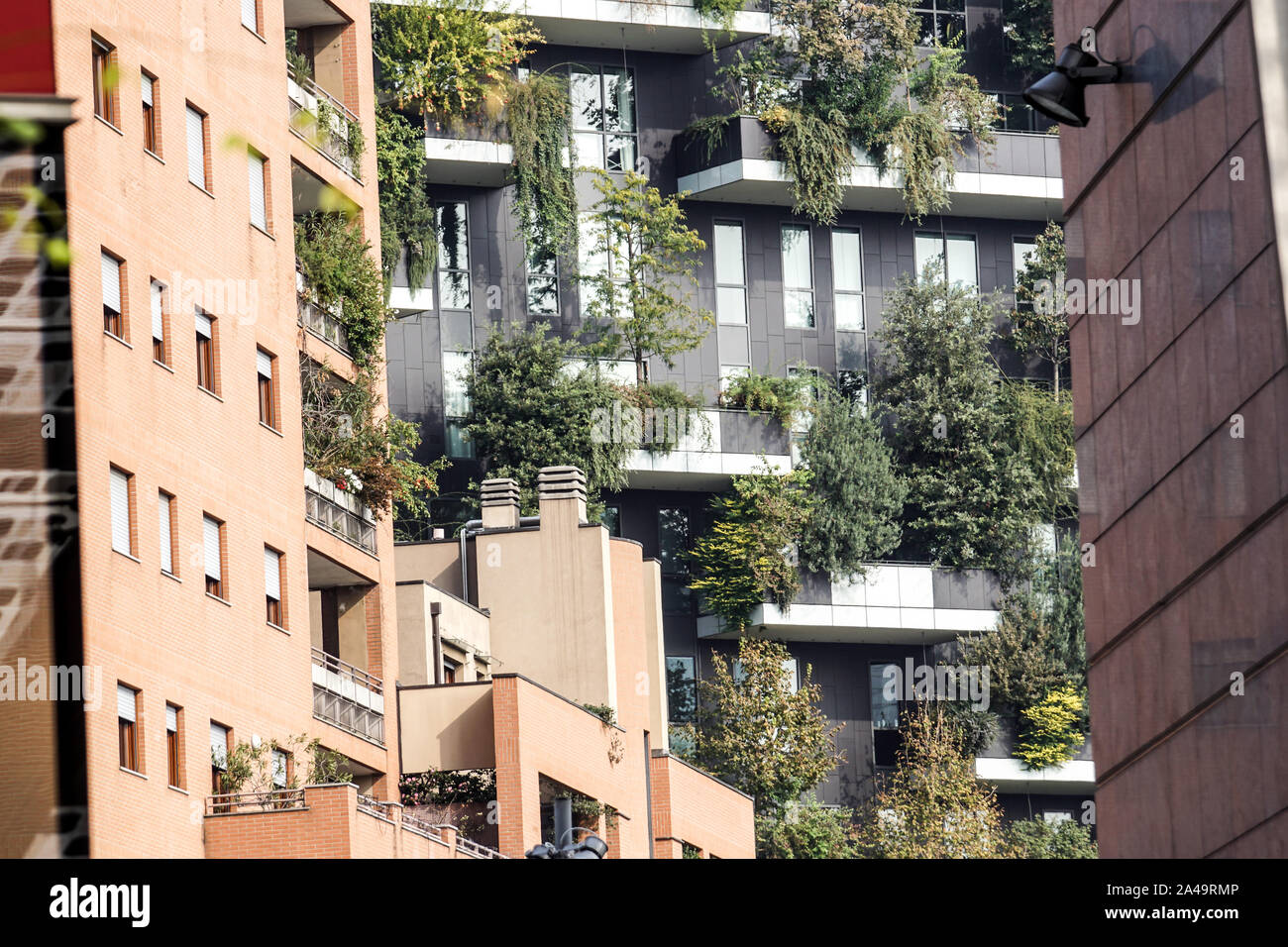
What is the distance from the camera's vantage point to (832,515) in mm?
55531

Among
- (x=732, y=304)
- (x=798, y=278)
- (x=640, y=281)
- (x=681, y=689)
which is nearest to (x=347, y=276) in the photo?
(x=640, y=281)

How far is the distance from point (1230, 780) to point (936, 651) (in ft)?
139

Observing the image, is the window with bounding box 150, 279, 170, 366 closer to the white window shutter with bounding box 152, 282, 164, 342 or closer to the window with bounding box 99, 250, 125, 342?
the white window shutter with bounding box 152, 282, 164, 342

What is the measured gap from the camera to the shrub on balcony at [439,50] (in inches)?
2109

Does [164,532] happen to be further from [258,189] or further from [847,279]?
[847,279]

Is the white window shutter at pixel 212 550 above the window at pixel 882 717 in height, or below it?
above

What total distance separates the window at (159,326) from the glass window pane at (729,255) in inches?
1137

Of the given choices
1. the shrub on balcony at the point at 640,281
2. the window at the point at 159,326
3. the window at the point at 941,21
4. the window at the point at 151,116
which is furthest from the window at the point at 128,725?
the window at the point at 941,21

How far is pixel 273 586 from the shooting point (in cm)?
3431

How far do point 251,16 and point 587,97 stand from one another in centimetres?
2373

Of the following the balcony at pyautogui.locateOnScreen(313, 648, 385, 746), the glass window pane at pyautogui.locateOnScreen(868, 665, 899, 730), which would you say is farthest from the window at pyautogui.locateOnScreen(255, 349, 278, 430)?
the glass window pane at pyautogui.locateOnScreen(868, 665, 899, 730)

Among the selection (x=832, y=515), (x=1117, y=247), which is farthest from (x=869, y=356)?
(x=1117, y=247)

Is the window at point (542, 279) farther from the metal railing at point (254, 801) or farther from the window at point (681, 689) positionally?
the metal railing at point (254, 801)

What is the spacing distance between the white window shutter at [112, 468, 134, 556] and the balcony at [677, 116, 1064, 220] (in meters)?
30.4
